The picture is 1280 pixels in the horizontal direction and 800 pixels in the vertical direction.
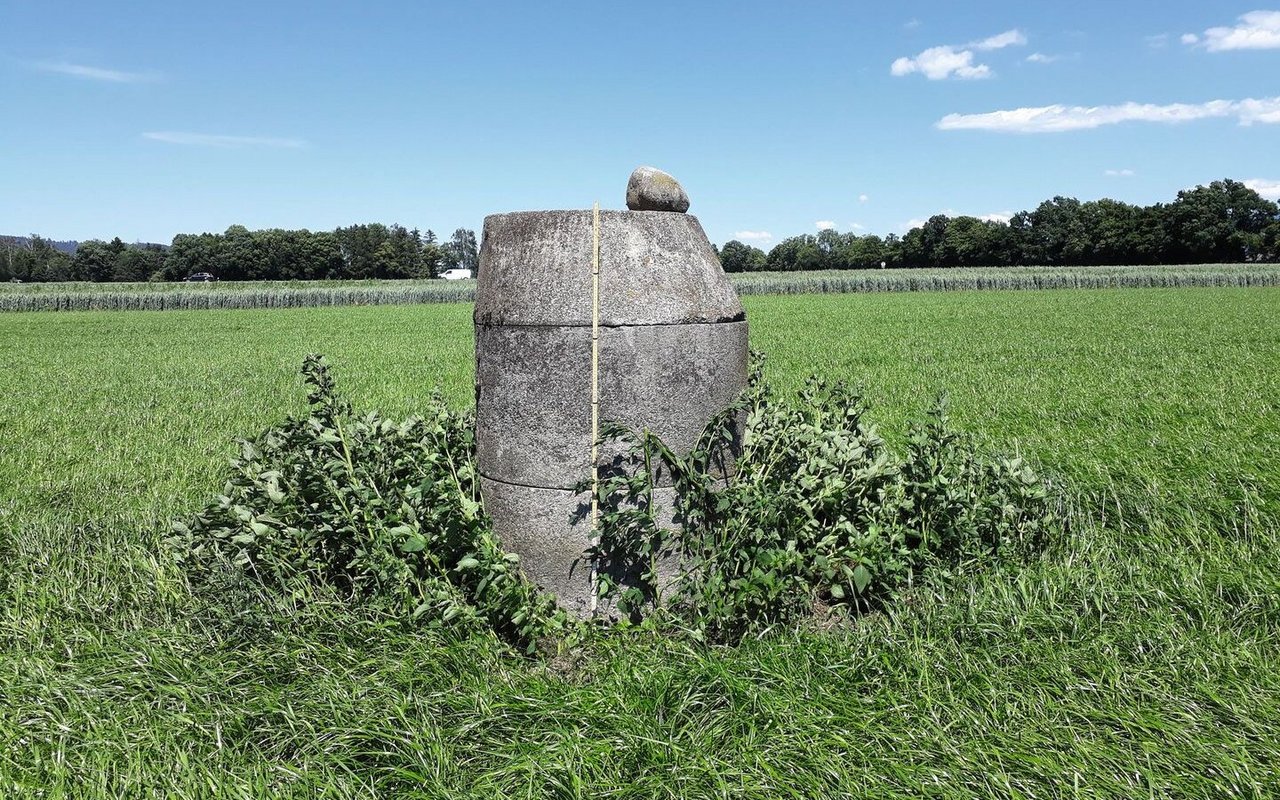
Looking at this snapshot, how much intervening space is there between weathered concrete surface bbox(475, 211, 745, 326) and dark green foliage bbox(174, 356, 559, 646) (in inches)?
40.8

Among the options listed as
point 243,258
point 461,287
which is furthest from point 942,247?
point 243,258

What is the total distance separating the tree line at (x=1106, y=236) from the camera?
96625 millimetres

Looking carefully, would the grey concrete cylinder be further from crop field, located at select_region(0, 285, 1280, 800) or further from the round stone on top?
crop field, located at select_region(0, 285, 1280, 800)

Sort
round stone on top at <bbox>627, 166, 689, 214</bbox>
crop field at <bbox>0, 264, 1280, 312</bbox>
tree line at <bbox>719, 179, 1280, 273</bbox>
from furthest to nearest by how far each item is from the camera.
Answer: tree line at <bbox>719, 179, 1280, 273</bbox> < crop field at <bbox>0, 264, 1280, 312</bbox> < round stone on top at <bbox>627, 166, 689, 214</bbox>

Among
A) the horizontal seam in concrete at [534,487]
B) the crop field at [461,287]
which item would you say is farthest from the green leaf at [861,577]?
the crop field at [461,287]

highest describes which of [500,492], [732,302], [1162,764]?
[732,302]

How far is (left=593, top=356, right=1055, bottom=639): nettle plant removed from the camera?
3752 mm

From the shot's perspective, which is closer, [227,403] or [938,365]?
[227,403]

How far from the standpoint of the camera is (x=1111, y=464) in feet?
22.1

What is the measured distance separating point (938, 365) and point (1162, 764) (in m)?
13.2

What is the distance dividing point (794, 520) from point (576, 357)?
1440 millimetres

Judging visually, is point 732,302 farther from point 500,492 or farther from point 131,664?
point 131,664

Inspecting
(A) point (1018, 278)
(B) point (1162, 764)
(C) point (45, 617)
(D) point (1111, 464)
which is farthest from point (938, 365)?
(A) point (1018, 278)

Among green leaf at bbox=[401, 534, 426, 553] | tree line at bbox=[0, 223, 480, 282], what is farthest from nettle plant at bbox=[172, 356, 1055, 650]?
tree line at bbox=[0, 223, 480, 282]
